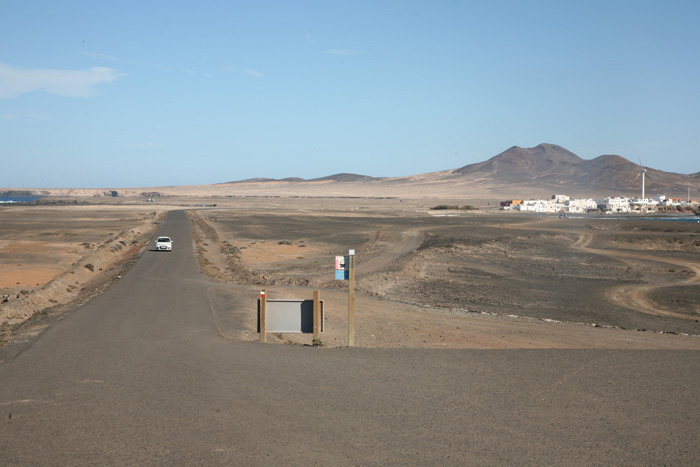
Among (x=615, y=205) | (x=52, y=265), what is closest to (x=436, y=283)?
(x=52, y=265)

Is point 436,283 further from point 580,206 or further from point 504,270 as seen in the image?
point 580,206

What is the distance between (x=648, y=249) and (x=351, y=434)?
60.4 meters

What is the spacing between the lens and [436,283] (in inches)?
1516

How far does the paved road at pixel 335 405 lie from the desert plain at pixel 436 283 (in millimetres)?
3856

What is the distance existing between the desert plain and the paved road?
3.86 metres

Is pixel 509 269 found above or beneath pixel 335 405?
beneath

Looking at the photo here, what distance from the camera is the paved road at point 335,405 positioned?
335 inches

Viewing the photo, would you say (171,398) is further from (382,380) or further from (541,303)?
(541,303)

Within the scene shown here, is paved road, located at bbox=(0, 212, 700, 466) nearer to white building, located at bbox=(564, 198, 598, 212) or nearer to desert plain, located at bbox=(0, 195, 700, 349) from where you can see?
desert plain, located at bbox=(0, 195, 700, 349)

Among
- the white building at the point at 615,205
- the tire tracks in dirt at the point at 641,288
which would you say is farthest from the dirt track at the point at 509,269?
the white building at the point at 615,205

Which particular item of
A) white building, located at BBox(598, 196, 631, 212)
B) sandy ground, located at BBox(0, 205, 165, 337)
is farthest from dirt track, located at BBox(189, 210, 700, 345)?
white building, located at BBox(598, 196, 631, 212)

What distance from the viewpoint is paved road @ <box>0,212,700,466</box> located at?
8500 mm

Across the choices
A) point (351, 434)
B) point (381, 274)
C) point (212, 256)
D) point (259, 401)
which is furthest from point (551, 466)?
point (212, 256)

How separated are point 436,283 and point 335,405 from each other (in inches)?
1116
